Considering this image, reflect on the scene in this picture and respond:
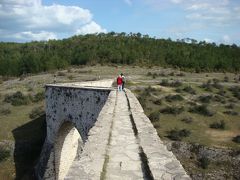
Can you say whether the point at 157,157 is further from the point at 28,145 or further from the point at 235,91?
the point at 235,91

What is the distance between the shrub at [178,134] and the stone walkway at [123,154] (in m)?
14.8

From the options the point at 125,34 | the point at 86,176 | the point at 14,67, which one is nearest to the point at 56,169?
the point at 86,176

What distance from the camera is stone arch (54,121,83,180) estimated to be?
21.7 m

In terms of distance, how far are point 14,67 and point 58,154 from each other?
50181mm

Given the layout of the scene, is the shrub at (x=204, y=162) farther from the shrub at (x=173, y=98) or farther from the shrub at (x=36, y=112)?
the shrub at (x=36, y=112)

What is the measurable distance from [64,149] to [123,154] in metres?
15.8

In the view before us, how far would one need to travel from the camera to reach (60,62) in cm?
6519

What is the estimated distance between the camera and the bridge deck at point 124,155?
574 cm

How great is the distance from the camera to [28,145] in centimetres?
2614

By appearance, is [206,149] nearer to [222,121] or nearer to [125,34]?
[222,121]

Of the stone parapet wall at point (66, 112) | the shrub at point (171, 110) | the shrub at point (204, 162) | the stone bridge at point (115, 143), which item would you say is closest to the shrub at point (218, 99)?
the shrub at point (171, 110)

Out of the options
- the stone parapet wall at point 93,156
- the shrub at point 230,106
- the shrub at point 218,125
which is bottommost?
the shrub at point 218,125

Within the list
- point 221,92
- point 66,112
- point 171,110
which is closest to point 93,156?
point 66,112

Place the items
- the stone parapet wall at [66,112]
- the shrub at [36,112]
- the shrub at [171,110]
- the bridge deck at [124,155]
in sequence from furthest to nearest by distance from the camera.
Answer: the shrub at [36,112]
the shrub at [171,110]
the stone parapet wall at [66,112]
the bridge deck at [124,155]
